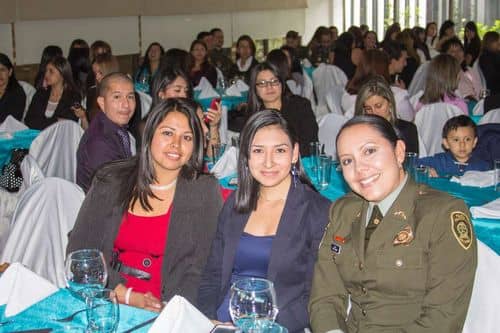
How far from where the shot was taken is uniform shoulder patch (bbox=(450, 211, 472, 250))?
7.55 ft

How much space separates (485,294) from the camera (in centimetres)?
252

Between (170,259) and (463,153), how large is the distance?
7.11 ft

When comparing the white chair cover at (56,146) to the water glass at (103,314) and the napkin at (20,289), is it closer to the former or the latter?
the napkin at (20,289)

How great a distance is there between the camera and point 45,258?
3.33 metres

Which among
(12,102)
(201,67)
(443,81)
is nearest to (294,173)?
(443,81)

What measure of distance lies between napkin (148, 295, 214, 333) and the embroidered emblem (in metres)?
0.69

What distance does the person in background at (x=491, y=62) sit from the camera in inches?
372

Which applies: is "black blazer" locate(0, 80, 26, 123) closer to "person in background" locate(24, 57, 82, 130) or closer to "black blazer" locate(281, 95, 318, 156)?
"person in background" locate(24, 57, 82, 130)

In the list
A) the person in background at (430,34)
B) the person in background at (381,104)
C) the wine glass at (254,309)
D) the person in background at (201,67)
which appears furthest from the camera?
the person in background at (430,34)

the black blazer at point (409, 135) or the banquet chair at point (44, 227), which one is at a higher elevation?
the black blazer at point (409, 135)

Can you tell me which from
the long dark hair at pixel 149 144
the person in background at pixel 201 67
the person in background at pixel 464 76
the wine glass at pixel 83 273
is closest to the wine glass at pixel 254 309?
the wine glass at pixel 83 273

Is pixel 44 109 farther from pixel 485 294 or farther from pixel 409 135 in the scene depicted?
pixel 485 294

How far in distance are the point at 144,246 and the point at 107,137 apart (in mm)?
1146

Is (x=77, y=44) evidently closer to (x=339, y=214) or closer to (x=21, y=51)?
(x=21, y=51)
